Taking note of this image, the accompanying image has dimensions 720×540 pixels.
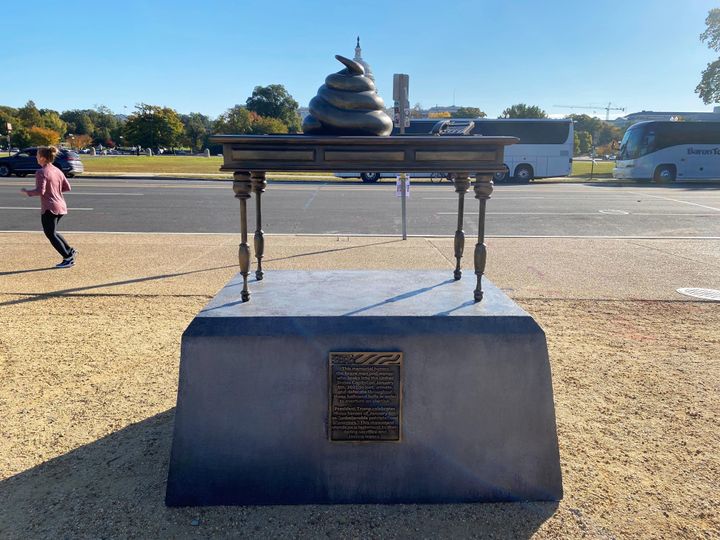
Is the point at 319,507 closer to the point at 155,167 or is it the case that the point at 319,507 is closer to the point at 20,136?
the point at 155,167

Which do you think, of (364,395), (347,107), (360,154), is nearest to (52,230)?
(347,107)

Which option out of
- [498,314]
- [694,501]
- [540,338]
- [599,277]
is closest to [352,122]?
[498,314]

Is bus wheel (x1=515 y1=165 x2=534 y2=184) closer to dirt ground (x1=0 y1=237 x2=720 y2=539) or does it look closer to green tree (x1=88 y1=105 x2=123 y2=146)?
dirt ground (x1=0 y1=237 x2=720 y2=539)

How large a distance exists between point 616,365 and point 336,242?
6.05 metres

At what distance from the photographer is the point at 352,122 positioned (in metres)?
Result: 3.30

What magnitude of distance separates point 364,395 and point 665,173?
29.9m

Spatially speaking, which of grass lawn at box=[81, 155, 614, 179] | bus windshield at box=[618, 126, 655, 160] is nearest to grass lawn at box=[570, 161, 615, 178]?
grass lawn at box=[81, 155, 614, 179]

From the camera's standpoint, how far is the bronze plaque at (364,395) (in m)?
2.78

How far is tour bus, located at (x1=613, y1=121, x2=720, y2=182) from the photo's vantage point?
27188 millimetres

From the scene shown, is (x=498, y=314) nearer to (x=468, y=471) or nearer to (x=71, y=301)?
(x=468, y=471)

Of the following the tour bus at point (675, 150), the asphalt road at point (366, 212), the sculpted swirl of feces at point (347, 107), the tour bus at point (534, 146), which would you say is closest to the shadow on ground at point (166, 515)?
the sculpted swirl of feces at point (347, 107)

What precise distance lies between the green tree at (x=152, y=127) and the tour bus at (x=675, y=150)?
65955mm

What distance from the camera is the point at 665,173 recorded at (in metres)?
27.8

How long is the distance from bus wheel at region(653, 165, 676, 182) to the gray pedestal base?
29330 mm
